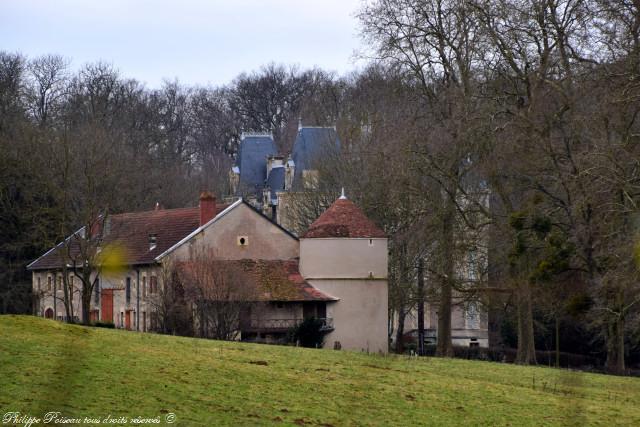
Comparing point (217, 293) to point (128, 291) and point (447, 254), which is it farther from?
point (128, 291)

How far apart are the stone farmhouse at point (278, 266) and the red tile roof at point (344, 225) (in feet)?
0.14

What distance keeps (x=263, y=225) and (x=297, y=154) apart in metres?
34.5

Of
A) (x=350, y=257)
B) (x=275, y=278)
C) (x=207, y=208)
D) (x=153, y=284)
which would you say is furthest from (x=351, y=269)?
(x=153, y=284)

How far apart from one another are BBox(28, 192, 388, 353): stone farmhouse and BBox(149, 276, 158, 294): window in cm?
5

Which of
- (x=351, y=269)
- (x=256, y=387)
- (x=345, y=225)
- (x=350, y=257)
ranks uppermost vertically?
(x=345, y=225)

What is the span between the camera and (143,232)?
5959 centimetres

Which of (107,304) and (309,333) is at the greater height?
(107,304)

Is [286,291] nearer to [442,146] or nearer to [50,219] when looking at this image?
[442,146]

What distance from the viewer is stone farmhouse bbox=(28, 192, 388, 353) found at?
51156 mm

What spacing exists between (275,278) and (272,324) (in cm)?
258

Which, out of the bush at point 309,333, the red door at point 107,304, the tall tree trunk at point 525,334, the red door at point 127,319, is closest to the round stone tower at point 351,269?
the bush at point 309,333

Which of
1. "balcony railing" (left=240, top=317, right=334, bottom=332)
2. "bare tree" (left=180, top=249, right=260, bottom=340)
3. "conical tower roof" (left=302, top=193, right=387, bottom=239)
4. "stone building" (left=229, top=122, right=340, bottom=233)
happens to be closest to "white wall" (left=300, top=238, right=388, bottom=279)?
"conical tower roof" (left=302, top=193, right=387, bottom=239)

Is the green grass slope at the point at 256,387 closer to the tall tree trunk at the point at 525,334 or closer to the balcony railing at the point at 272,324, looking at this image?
the tall tree trunk at the point at 525,334

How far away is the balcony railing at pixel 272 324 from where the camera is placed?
49237 millimetres
